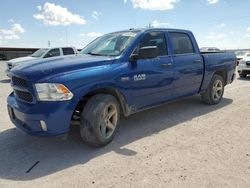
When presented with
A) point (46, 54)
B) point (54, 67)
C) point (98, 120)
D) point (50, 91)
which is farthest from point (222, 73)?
point (46, 54)

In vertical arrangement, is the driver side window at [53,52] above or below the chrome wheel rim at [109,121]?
above

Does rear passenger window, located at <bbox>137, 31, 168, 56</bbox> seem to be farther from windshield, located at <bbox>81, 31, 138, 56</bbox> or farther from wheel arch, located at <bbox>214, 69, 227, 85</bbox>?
wheel arch, located at <bbox>214, 69, 227, 85</bbox>

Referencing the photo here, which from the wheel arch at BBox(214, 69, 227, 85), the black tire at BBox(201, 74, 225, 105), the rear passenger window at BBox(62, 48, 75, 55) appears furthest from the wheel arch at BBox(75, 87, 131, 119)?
the rear passenger window at BBox(62, 48, 75, 55)

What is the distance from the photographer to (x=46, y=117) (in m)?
3.76

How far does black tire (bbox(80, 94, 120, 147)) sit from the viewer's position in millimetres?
4129

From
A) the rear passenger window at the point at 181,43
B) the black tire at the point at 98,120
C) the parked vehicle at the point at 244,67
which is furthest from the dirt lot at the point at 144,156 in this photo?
the parked vehicle at the point at 244,67

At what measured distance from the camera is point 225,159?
3.91 metres

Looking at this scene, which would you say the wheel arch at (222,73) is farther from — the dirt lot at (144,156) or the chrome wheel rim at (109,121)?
the chrome wheel rim at (109,121)

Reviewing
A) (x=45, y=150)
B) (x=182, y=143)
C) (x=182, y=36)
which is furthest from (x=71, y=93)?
(x=182, y=36)

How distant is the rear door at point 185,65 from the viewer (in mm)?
5748

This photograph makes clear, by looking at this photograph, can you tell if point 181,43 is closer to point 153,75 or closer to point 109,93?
point 153,75

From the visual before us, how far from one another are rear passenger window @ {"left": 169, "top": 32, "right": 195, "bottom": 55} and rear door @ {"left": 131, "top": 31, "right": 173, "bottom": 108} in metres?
0.33

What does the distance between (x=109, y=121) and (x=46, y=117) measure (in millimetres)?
1124

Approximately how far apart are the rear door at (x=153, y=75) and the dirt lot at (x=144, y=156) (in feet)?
2.03
